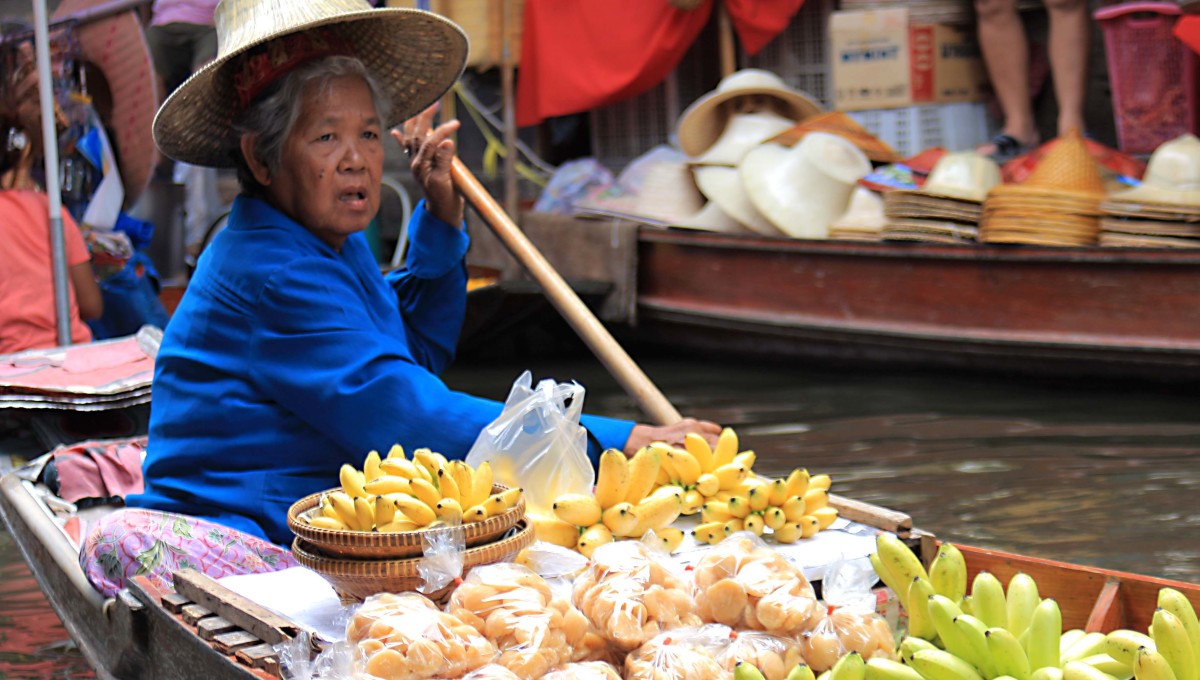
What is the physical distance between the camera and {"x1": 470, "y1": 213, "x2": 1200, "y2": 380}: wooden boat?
5.30 meters

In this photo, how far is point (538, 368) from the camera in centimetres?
735

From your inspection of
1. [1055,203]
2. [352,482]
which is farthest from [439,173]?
[1055,203]

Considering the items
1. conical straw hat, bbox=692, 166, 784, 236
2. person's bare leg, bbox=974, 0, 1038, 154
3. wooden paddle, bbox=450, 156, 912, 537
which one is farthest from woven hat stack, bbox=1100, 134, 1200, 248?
wooden paddle, bbox=450, 156, 912, 537

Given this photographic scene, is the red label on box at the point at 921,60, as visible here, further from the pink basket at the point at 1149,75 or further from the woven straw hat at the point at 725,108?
the pink basket at the point at 1149,75

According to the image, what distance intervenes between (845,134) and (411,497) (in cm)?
520

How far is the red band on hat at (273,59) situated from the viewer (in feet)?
8.25

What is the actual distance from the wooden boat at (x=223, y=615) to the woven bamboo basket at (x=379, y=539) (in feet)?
0.39

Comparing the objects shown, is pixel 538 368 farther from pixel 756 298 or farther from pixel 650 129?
pixel 650 129

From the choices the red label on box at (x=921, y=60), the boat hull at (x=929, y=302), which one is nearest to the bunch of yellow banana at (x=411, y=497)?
the boat hull at (x=929, y=302)

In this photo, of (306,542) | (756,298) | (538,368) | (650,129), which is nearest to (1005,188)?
(756,298)

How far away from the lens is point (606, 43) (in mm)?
7953

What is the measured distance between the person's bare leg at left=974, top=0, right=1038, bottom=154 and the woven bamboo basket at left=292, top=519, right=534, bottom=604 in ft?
17.1

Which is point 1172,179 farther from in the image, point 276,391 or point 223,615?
point 223,615

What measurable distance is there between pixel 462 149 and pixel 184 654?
7.81 m
